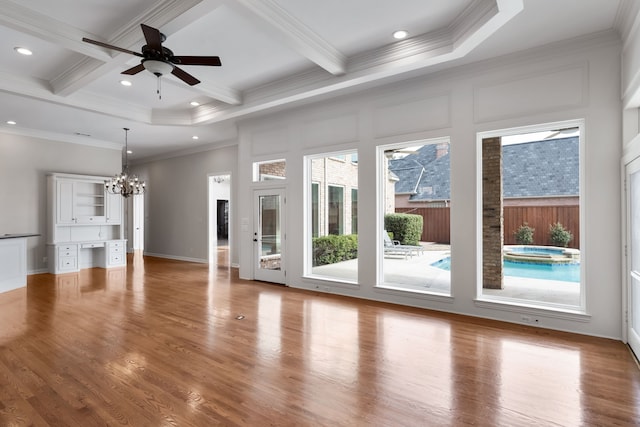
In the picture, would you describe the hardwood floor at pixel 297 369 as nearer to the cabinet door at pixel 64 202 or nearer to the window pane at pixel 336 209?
the window pane at pixel 336 209

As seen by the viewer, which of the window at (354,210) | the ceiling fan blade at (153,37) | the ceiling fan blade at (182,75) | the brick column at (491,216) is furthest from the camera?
the window at (354,210)

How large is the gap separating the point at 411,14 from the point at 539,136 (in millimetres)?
2235

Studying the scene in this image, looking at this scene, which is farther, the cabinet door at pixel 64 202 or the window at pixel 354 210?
the cabinet door at pixel 64 202

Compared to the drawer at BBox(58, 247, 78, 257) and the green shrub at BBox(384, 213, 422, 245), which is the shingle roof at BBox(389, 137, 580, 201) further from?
the drawer at BBox(58, 247, 78, 257)

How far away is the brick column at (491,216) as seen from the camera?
476 centimetres

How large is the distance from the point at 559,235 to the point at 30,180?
1016 cm

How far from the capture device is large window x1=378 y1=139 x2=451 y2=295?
5051 mm

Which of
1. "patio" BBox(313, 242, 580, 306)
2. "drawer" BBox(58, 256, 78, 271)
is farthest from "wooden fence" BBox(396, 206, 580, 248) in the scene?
"drawer" BBox(58, 256, 78, 271)

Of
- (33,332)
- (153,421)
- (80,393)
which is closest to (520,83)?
(153,421)

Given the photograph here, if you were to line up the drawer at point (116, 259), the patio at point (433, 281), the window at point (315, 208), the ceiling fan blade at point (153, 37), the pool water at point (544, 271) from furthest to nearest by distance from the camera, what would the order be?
the drawer at point (116, 259), the window at point (315, 208), the patio at point (433, 281), the pool water at point (544, 271), the ceiling fan blade at point (153, 37)

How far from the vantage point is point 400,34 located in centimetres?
403

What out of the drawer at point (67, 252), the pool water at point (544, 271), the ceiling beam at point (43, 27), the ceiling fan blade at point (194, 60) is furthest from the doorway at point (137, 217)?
the pool water at point (544, 271)

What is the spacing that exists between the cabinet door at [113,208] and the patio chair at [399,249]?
23.4 feet

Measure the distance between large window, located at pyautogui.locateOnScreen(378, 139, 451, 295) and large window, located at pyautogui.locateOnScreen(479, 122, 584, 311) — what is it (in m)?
0.57
